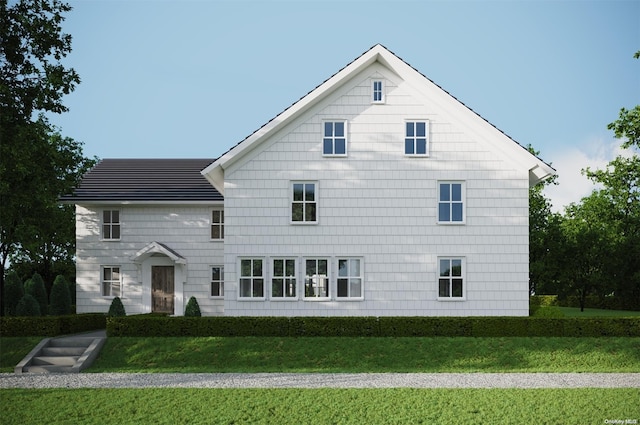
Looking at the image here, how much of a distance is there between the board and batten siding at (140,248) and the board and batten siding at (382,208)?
6.89m

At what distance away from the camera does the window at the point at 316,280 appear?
93.3 ft

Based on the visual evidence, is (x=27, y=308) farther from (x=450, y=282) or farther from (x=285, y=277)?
(x=450, y=282)

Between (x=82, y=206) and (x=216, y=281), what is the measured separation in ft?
26.3

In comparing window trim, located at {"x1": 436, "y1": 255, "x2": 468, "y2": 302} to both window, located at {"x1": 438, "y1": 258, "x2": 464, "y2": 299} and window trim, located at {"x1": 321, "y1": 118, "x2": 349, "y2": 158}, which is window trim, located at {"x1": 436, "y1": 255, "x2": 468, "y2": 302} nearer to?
window, located at {"x1": 438, "y1": 258, "x2": 464, "y2": 299}

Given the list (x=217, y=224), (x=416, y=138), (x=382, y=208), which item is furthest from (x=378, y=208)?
(x=217, y=224)

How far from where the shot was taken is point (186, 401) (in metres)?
16.8

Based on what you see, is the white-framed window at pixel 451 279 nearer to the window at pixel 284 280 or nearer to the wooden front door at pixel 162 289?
the window at pixel 284 280

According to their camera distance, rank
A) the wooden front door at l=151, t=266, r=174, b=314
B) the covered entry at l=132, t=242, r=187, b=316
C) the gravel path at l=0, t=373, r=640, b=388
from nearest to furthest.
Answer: the gravel path at l=0, t=373, r=640, b=388 → the covered entry at l=132, t=242, r=187, b=316 → the wooden front door at l=151, t=266, r=174, b=314

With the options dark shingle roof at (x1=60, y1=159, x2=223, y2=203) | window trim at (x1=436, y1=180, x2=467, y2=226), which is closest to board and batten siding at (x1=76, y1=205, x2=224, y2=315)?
dark shingle roof at (x1=60, y1=159, x2=223, y2=203)

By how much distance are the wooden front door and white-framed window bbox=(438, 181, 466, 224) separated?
47.4ft

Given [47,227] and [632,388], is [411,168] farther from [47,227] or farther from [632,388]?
[47,227]

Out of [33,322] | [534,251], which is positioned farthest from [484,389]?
[534,251]

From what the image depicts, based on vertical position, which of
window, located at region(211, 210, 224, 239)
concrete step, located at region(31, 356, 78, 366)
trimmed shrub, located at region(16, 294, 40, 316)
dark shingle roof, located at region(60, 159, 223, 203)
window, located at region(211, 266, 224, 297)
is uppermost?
dark shingle roof, located at region(60, 159, 223, 203)

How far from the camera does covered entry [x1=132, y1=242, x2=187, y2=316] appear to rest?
3459cm
